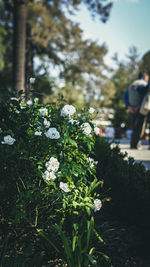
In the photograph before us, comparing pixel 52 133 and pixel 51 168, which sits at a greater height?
pixel 52 133

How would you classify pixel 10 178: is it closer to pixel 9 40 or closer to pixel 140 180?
pixel 140 180

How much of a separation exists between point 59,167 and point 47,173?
7.9 inches

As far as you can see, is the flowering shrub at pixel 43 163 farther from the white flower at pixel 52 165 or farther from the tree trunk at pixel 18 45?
the tree trunk at pixel 18 45

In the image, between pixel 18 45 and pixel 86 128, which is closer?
pixel 86 128

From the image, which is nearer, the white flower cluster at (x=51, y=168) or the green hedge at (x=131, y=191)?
the white flower cluster at (x=51, y=168)

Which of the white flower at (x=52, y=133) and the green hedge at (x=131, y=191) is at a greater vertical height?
the white flower at (x=52, y=133)

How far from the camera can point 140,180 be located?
2.28 m

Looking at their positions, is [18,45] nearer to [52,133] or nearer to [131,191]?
[52,133]

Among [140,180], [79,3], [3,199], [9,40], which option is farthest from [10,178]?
[9,40]

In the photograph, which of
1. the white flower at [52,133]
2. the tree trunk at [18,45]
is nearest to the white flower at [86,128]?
the white flower at [52,133]

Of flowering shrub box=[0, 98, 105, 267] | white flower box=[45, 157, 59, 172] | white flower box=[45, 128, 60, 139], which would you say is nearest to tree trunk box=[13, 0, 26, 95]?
flowering shrub box=[0, 98, 105, 267]

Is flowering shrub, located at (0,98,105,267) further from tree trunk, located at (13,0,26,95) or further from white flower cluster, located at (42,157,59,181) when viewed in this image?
tree trunk, located at (13,0,26,95)

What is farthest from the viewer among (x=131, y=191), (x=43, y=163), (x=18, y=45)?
(x=18, y=45)

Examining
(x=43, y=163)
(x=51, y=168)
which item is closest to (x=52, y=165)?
(x=51, y=168)
